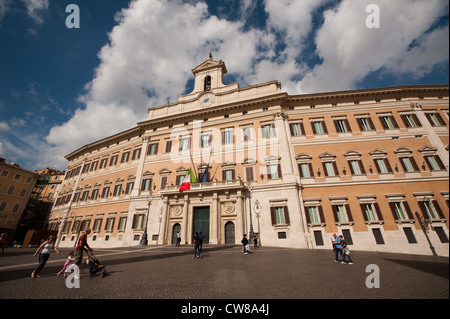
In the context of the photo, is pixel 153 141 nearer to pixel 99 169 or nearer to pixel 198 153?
pixel 198 153

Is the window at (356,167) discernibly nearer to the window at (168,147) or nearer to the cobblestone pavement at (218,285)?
the cobblestone pavement at (218,285)

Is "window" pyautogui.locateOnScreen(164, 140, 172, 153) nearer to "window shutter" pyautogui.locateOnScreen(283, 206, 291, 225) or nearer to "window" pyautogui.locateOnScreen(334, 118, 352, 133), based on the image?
"window shutter" pyautogui.locateOnScreen(283, 206, 291, 225)

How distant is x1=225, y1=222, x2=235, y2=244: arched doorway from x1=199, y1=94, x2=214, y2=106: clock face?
1639cm

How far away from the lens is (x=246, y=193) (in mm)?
20500

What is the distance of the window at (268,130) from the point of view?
2249 cm

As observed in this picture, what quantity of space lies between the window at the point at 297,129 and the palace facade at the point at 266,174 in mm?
109

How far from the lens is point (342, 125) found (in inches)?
853

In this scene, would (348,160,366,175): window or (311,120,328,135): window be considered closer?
(348,160,366,175): window

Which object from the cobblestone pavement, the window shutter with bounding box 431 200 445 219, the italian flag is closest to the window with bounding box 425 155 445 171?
the window shutter with bounding box 431 200 445 219

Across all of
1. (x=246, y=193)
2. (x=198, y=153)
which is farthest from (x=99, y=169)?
(x=246, y=193)

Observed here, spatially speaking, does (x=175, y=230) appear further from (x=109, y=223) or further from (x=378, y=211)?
(x=378, y=211)

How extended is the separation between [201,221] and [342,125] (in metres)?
18.7

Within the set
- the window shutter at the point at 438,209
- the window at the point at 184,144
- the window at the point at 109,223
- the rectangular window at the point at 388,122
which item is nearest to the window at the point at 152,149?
the window at the point at 184,144

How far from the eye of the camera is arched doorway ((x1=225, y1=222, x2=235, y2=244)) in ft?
63.9
